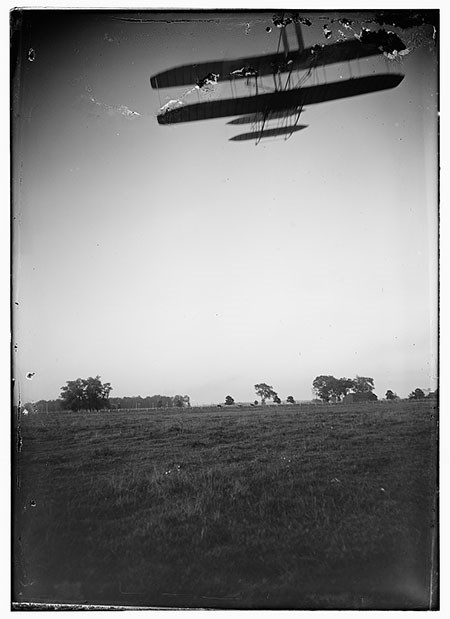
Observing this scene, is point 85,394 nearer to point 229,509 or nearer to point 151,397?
point 151,397

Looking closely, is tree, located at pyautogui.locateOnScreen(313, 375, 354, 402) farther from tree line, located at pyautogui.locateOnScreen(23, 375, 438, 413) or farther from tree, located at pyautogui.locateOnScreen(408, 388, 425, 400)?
tree, located at pyautogui.locateOnScreen(408, 388, 425, 400)

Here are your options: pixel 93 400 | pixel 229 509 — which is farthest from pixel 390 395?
pixel 93 400

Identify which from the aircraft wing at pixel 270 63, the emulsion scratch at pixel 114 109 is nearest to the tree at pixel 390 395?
the aircraft wing at pixel 270 63

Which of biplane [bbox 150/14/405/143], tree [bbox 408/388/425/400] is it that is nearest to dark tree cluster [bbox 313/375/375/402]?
tree [bbox 408/388/425/400]

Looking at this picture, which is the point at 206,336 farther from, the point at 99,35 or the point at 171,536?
the point at 99,35

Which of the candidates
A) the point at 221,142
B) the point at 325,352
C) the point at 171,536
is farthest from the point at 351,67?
the point at 171,536
